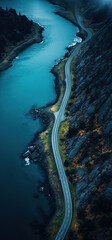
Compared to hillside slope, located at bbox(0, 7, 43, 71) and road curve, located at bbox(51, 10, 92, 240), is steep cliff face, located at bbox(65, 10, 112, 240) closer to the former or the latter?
road curve, located at bbox(51, 10, 92, 240)

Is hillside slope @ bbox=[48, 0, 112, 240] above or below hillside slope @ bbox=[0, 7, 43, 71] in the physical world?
below

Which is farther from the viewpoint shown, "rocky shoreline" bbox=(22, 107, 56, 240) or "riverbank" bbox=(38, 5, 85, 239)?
"rocky shoreline" bbox=(22, 107, 56, 240)

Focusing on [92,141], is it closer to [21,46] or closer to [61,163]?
[61,163]

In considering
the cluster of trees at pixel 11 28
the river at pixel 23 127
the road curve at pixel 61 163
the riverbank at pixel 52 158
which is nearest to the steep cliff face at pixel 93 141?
the road curve at pixel 61 163

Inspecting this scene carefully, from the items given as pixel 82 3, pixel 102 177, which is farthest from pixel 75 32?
pixel 102 177

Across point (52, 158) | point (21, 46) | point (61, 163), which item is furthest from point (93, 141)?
point (21, 46)

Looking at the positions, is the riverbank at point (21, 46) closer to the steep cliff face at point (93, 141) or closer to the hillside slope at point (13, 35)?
the hillside slope at point (13, 35)

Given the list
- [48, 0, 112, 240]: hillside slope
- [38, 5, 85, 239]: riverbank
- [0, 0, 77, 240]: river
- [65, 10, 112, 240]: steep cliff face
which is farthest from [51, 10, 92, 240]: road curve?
[0, 0, 77, 240]: river
